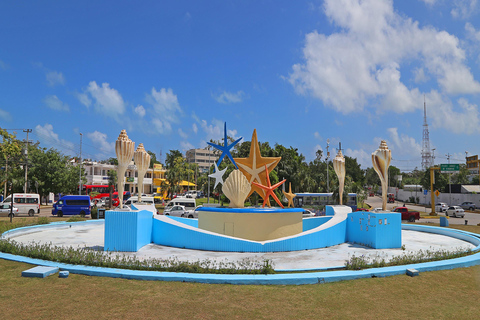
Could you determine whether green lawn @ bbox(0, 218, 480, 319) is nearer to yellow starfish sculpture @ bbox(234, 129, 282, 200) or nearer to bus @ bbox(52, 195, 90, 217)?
yellow starfish sculpture @ bbox(234, 129, 282, 200)

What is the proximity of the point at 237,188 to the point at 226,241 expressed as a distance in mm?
5906

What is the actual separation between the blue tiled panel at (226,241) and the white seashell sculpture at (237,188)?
4.97 meters

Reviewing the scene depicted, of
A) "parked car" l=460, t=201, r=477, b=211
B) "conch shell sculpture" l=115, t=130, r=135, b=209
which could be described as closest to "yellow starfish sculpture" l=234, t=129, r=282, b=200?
"conch shell sculpture" l=115, t=130, r=135, b=209

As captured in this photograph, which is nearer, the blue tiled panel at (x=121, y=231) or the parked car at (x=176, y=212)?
the blue tiled panel at (x=121, y=231)

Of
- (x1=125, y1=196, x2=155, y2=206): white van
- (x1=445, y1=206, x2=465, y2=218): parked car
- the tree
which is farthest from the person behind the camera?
the tree

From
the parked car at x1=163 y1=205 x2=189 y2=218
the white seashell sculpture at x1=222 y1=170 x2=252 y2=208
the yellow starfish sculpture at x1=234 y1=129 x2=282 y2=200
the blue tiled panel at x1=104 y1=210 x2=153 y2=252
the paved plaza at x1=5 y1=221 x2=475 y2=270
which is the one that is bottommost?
the paved plaza at x1=5 y1=221 x2=475 y2=270

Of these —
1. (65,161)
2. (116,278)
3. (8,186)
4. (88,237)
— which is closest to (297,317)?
(116,278)

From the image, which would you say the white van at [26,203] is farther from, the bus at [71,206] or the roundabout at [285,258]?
the roundabout at [285,258]

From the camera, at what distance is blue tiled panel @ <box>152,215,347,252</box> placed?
55.4 feet

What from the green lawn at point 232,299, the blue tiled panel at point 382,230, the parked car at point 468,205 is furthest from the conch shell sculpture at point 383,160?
the parked car at point 468,205

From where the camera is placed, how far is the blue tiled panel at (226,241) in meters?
16.9

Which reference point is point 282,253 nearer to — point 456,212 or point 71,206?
point 71,206

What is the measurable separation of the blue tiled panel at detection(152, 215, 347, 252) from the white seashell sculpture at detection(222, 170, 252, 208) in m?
4.97

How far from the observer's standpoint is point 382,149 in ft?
68.1
